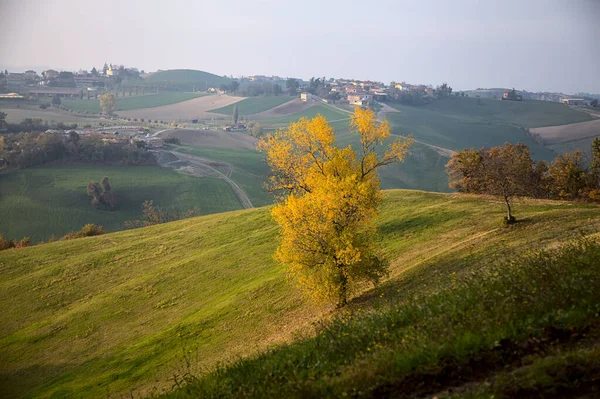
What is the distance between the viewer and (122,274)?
42375 mm

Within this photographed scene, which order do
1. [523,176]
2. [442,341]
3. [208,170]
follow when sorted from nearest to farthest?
[442,341] → [523,176] → [208,170]

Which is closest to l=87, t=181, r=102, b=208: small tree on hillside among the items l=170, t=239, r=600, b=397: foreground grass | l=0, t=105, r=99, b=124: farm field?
l=0, t=105, r=99, b=124: farm field

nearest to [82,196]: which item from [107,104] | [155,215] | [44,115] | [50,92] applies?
[155,215]

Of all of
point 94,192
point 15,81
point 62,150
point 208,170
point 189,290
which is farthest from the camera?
point 15,81

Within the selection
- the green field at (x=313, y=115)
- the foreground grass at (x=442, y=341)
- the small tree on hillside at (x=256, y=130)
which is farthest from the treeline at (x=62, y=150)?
the foreground grass at (x=442, y=341)

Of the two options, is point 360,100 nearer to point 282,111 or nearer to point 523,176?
point 282,111

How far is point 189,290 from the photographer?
36.8 m

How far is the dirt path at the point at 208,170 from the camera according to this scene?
99.9 metres

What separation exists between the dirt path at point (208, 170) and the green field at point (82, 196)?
74.3 inches

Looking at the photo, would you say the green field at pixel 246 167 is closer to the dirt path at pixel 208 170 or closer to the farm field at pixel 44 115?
the dirt path at pixel 208 170

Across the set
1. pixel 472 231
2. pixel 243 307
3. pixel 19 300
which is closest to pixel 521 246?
pixel 472 231

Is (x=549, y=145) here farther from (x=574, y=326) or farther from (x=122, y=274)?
(x=574, y=326)

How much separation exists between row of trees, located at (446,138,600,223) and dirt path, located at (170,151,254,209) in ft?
178

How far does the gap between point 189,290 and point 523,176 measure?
91.1ft
